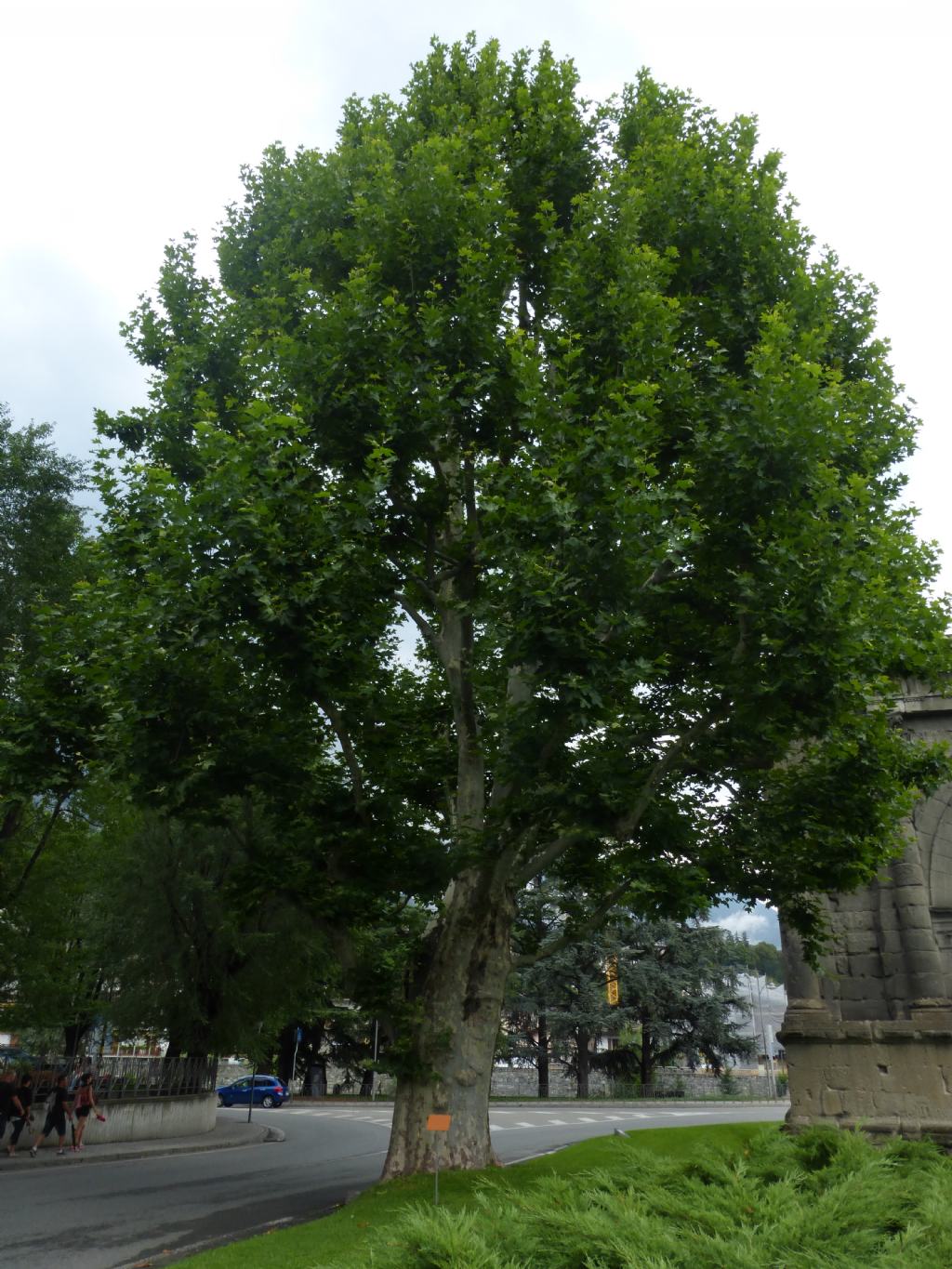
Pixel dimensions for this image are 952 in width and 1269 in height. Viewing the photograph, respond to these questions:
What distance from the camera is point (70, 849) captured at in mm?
24797

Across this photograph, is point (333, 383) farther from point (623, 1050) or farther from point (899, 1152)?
point (623, 1050)

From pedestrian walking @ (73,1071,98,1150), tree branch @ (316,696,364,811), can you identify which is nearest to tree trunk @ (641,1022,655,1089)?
pedestrian walking @ (73,1071,98,1150)

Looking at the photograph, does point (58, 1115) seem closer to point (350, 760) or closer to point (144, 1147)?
point (144, 1147)

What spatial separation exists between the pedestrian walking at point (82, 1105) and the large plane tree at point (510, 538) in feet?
37.4

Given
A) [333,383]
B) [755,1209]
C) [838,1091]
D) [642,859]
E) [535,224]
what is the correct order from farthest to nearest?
[838,1091] → [535,224] → [333,383] → [642,859] → [755,1209]

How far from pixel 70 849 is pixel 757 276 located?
2129 cm

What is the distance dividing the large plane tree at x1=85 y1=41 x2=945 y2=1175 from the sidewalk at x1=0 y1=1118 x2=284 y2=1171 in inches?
397

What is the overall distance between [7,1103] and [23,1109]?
385 mm

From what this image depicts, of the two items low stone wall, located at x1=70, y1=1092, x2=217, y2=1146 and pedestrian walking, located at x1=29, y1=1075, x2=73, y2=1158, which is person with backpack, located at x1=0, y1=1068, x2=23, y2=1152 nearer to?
pedestrian walking, located at x1=29, y1=1075, x2=73, y2=1158

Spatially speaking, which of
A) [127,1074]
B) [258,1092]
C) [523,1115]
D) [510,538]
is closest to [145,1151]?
[127,1074]

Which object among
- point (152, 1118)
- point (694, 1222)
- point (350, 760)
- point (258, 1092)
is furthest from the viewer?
point (258, 1092)

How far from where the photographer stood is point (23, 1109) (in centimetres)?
1909

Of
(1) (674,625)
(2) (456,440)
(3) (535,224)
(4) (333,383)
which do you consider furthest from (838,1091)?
(3) (535,224)

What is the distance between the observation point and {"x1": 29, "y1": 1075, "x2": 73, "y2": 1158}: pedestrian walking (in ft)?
63.6
